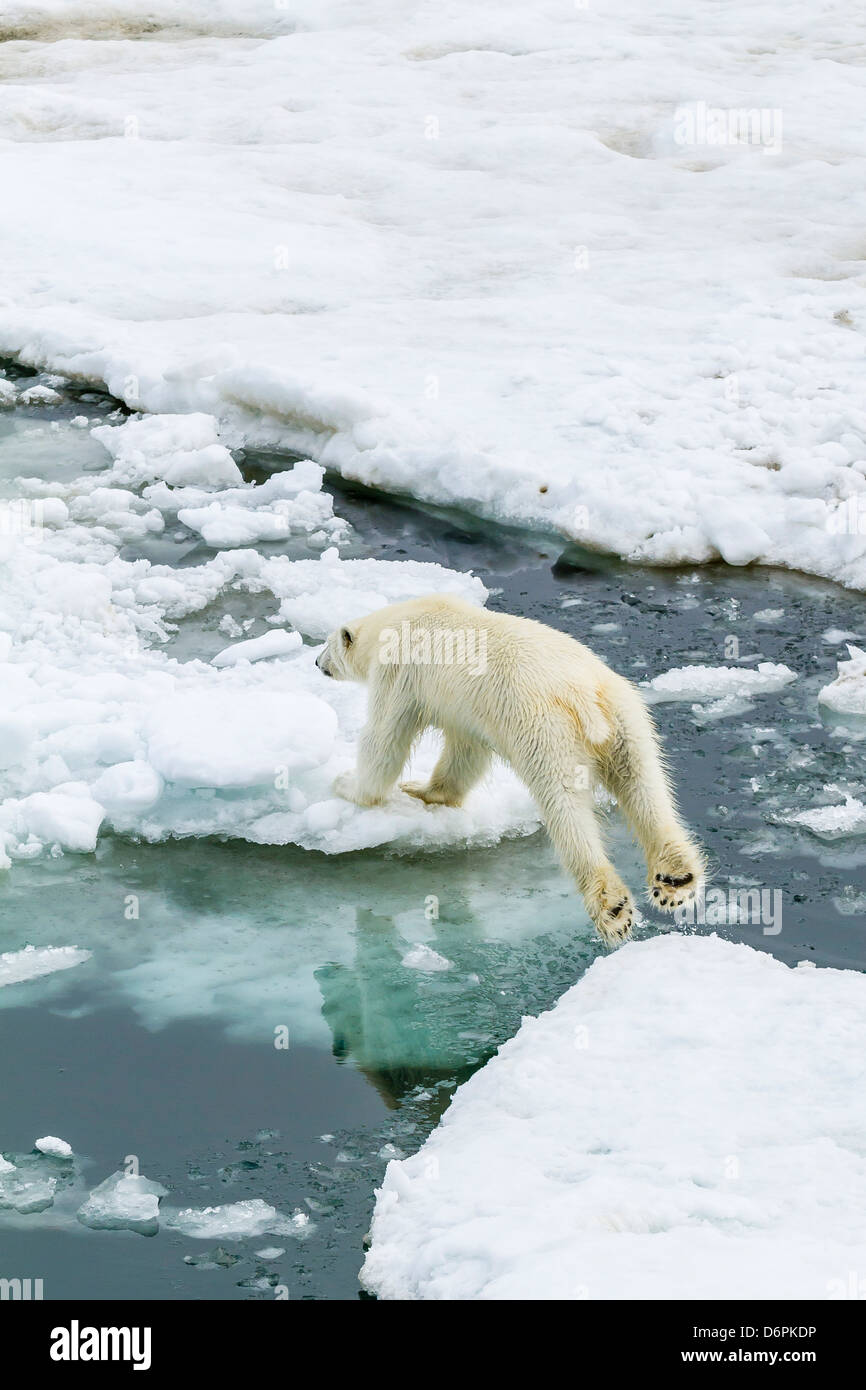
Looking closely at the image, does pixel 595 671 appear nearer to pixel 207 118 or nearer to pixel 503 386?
pixel 503 386

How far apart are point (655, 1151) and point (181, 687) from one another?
10.7 ft

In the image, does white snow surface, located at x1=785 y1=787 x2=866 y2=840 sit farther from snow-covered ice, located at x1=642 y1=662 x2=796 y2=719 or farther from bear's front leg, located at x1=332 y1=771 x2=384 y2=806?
bear's front leg, located at x1=332 y1=771 x2=384 y2=806

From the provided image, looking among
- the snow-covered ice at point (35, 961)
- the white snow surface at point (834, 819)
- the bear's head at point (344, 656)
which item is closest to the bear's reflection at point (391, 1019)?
the snow-covered ice at point (35, 961)

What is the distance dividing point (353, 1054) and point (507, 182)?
1017 cm

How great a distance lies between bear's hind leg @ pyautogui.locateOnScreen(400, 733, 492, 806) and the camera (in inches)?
216

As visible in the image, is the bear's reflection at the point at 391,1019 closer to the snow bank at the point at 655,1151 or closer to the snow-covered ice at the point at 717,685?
the snow bank at the point at 655,1151

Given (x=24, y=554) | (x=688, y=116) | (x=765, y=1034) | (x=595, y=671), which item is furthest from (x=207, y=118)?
(x=765, y=1034)

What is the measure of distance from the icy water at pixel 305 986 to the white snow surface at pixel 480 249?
2129mm

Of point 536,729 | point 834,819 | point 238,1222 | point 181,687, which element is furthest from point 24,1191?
point 834,819

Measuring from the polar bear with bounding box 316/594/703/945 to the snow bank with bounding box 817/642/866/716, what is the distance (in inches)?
46.9

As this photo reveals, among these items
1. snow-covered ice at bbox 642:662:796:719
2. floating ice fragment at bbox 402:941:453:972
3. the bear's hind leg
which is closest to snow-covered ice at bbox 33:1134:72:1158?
floating ice fragment at bbox 402:941:453:972

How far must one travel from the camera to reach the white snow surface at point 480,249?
8312mm

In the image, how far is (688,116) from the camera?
14.0 metres

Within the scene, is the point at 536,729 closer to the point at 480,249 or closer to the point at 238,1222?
the point at 238,1222
